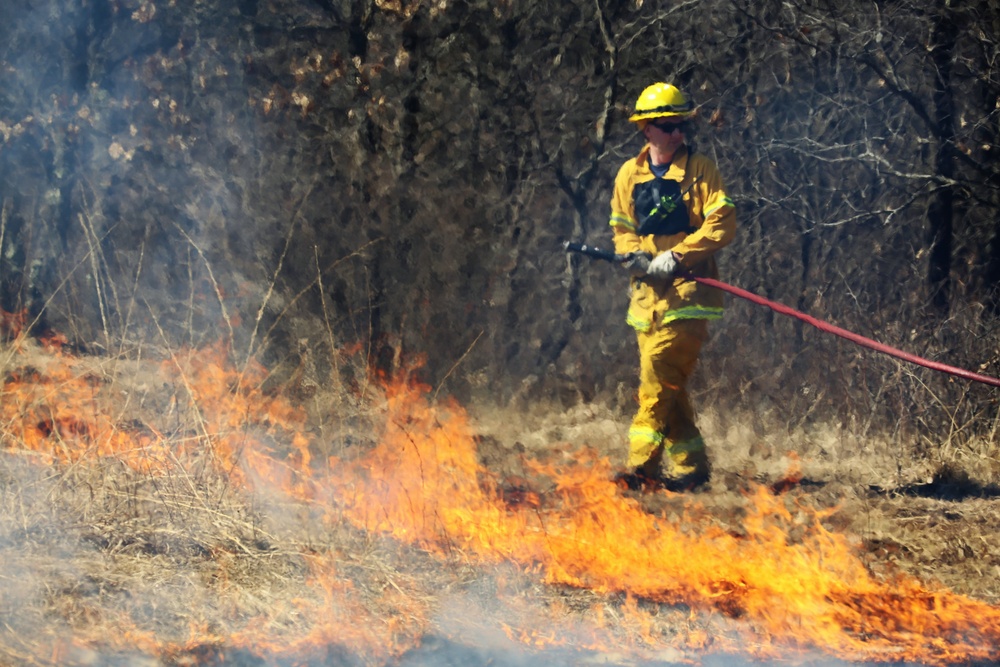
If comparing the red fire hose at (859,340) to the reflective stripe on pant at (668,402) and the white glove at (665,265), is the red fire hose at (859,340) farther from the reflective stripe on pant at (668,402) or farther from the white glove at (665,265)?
the reflective stripe on pant at (668,402)

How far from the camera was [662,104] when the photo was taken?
220 inches

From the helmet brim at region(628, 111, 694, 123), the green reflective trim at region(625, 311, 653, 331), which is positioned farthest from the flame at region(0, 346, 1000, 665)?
the helmet brim at region(628, 111, 694, 123)

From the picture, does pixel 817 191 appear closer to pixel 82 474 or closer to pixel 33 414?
pixel 82 474

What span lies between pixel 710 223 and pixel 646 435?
123cm

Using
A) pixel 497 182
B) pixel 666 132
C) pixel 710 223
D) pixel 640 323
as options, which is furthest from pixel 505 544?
pixel 497 182

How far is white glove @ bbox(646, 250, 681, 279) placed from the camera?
558 centimetres

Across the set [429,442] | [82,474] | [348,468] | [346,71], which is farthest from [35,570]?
[346,71]

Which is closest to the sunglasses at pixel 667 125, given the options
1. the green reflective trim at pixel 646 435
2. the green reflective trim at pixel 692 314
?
the green reflective trim at pixel 692 314

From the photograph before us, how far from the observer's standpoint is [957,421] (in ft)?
20.7

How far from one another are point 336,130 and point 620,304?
87.5 inches

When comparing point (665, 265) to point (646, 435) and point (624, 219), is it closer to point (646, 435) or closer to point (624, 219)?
point (624, 219)

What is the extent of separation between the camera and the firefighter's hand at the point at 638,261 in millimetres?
5758

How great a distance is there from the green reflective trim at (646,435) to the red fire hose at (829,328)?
2.96 feet

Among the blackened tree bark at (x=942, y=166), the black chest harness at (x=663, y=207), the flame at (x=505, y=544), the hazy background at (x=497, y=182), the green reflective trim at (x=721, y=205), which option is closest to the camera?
the flame at (x=505, y=544)
